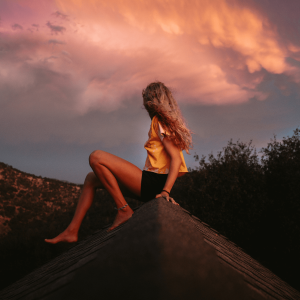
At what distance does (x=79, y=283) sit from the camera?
625mm

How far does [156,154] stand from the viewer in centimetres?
301

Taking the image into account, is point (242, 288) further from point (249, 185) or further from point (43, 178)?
point (43, 178)

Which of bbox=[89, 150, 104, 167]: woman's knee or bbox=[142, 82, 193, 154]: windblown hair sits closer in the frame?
bbox=[89, 150, 104, 167]: woman's knee

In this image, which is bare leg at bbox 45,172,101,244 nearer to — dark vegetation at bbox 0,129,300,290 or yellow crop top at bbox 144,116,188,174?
yellow crop top at bbox 144,116,188,174

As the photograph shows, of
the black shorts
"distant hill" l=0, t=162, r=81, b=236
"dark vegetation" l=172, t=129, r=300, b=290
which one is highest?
"distant hill" l=0, t=162, r=81, b=236

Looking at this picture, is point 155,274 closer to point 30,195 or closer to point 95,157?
point 95,157

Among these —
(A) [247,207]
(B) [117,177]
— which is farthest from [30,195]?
(B) [117,177]

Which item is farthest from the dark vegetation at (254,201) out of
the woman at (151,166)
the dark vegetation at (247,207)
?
the woman at (151,166)

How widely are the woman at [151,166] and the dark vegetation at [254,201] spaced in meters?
5.47

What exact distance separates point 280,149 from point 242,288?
974cm

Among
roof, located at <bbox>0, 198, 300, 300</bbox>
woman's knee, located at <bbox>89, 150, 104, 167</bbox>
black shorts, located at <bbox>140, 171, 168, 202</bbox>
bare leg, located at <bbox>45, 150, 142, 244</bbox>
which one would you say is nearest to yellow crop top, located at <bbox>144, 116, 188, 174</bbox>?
black shorts, located at <bbox>140, 171, 168, 202</bbox>

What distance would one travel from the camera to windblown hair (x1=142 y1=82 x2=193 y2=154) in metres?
2.87

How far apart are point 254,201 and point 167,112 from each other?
666 cm

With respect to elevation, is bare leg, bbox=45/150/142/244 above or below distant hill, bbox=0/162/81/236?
below
